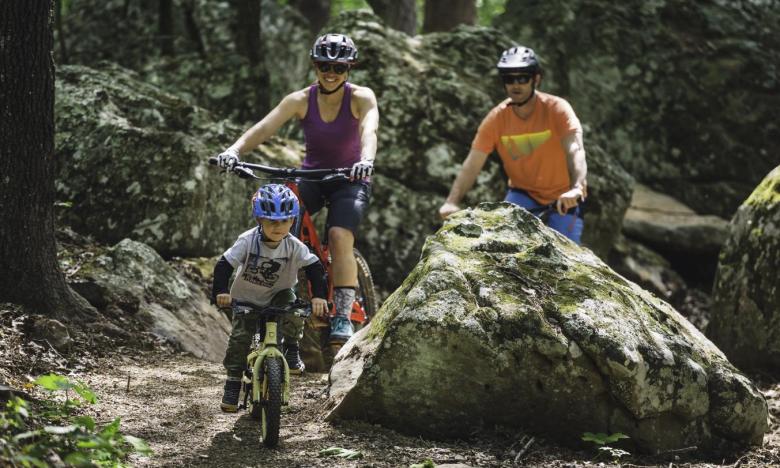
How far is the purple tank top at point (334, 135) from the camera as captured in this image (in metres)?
6.80

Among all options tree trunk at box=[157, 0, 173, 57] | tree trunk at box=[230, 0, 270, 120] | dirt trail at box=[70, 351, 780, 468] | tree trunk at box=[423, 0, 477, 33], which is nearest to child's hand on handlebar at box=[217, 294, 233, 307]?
dirt trail at box=[70, 351, 780, 468]

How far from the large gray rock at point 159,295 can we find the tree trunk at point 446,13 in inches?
323

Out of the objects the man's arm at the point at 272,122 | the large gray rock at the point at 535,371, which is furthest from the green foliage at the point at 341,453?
the man's arm at the point at 272,122

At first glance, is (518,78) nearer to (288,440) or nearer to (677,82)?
(288,440)

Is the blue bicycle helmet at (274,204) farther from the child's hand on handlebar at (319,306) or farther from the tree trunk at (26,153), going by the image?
the tree trunk at (26,153)

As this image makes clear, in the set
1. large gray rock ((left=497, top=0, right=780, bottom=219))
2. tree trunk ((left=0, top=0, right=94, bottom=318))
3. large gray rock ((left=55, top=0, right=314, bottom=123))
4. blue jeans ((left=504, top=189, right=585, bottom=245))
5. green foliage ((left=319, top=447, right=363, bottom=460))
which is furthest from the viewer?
large gray rock ((left=55, top=0, right=314, bottom=123))

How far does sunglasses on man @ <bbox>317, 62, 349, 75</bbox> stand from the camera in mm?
6582

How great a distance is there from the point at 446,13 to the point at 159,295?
29.2 feet

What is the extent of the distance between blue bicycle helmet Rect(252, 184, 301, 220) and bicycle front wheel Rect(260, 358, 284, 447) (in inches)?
34.8

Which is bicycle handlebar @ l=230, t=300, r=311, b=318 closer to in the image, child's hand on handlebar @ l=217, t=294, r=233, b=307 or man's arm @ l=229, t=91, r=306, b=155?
child's hand on handlebar @ l=217, t=294, r=233, b=307

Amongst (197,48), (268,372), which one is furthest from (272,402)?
(197,48)

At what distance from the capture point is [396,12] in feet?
46.7

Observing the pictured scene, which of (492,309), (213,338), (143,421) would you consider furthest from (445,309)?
(213,338)

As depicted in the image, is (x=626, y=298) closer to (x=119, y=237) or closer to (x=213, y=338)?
(x=213, y=338)
